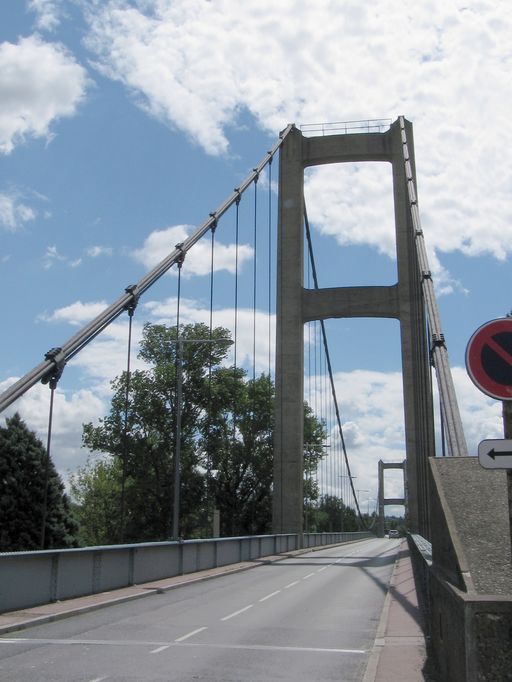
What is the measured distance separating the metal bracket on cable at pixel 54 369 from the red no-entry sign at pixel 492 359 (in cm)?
976

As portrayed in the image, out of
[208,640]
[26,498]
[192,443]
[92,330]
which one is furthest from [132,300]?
[192,443]

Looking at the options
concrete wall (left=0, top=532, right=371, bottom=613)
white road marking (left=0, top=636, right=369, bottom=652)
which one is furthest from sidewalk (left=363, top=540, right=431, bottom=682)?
concrete wall (left=0, top=532, right=371, bottom=613)

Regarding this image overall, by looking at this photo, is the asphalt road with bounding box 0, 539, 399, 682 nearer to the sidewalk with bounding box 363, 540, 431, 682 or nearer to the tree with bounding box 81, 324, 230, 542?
the sidewalk with bounding box 363, 540, 431, 682

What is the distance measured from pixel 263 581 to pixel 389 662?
11.9 m

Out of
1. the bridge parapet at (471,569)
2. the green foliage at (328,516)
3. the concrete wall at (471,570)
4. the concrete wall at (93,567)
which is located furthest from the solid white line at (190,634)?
the green foliage at (328,516)

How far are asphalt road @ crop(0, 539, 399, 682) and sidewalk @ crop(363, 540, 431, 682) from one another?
18 centimetres

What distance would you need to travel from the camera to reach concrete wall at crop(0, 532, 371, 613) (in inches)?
462

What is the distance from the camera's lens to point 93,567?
14336 millimetres

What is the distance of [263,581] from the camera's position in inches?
762

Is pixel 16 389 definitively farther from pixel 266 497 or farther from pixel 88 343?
pixel 266 497

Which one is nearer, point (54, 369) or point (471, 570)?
point (471, 570)

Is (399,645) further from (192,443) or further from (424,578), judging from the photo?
(192,443)

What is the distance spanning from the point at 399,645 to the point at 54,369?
23.5ft

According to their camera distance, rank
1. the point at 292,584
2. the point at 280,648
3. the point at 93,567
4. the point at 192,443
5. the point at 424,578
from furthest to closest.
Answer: the point at 192,443
the point at 292,584
the point at 93,567
the point at 424,578
the point at 280,648
